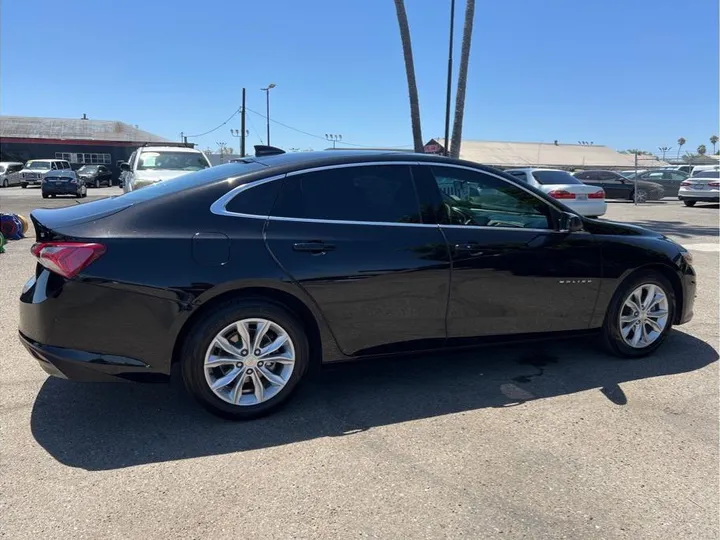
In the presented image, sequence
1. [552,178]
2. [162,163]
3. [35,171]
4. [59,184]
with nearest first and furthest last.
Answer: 1. [162,163]
2. [552,178]
3. [59,184]
4. [35,171]

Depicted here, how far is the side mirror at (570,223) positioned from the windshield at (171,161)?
30.5ft

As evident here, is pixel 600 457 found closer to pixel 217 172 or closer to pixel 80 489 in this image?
pixel 80 489

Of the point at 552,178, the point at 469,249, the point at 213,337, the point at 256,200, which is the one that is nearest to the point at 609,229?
the point at 469,249

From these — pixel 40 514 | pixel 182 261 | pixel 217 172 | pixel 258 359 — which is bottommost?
pixel 40 514

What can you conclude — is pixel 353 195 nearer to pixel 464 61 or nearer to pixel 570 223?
pixel 570 223

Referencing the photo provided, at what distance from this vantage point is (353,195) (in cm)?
361

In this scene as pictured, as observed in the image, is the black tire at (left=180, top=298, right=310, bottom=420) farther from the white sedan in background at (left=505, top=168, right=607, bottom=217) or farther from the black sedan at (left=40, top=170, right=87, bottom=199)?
the black sedan at (left=40, top=170, right=87, bottom=199)

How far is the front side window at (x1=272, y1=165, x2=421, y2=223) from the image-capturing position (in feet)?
11.4

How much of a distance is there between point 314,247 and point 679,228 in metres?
14.0

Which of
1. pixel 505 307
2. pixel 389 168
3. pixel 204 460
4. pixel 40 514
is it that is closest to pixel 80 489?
pixel 40 514

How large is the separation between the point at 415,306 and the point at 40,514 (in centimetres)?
231

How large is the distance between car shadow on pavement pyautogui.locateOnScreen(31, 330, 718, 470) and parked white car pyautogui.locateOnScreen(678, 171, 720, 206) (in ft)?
68.3

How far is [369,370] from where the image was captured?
13.9 feet

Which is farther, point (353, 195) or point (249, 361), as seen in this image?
point (353, 195)
